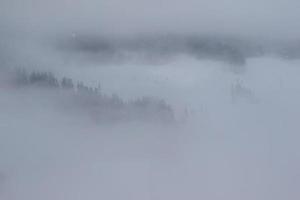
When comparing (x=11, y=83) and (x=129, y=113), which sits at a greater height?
(x=11, y=83)

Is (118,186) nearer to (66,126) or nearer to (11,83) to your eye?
(66,126)

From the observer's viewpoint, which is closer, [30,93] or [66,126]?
[30,93]

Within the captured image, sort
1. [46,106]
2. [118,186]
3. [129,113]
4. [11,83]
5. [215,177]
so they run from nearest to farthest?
[11,83]
[46,106]
[118,186]
[129,113]
[215,177]

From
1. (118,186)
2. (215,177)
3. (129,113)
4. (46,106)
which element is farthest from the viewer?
(215,177)

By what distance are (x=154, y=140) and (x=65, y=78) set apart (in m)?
2.97

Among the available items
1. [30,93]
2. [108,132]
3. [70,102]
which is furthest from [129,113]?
[30,93]

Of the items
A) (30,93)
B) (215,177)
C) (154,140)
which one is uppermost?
(30,93)

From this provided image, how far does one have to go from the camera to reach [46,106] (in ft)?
31.6

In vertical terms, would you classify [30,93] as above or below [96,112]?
above

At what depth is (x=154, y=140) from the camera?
1178 centimetres

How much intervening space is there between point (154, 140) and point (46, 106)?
3.04 meters

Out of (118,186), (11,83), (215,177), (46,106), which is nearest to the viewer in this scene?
(11,83)

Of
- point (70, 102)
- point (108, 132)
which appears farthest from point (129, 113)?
point (70, 102)

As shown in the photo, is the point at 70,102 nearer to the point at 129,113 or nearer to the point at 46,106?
the point at 46,106
